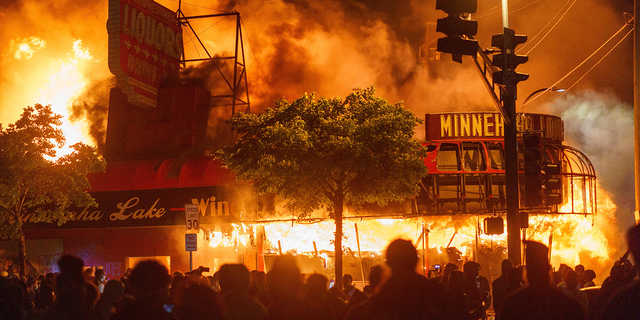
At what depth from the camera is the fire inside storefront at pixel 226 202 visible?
25.1m

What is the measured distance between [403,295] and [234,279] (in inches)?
63.8

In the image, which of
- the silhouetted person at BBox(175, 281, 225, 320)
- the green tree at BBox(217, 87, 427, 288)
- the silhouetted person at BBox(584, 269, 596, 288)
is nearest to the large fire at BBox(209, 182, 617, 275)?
the green tree at BBox(217, 87, 427, 288)

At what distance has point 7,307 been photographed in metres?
6.64

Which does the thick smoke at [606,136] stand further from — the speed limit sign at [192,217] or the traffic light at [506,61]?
the speed limit sign at [192,217]

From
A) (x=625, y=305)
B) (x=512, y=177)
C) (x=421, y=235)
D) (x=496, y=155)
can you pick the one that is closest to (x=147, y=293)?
(x=625, y=305)

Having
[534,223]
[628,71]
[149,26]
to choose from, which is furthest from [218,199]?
[628,71]

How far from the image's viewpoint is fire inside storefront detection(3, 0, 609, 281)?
2508 centimetres

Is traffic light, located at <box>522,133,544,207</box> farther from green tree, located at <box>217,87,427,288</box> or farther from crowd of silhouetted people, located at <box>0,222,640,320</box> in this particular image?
green tree, located at <box>217,87,427,288</box>

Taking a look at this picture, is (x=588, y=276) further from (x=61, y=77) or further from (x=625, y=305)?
(x=61, y=77)

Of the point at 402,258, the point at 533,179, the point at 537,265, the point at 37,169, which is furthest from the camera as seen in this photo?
the point at 37,169

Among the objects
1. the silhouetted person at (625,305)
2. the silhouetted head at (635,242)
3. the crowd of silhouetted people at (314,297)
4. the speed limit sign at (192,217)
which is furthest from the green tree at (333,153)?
the silhouetted person at (625,305)

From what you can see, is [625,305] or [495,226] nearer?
[625,305]

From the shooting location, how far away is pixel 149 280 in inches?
194

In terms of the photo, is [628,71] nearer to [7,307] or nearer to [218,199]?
[218,199]
